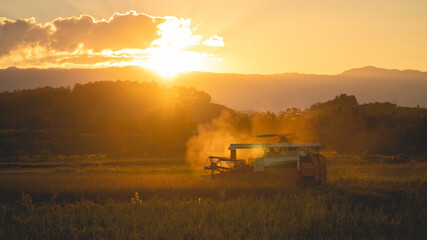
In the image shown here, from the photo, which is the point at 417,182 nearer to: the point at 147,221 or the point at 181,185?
the point at 181,185

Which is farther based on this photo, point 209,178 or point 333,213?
point 209,178

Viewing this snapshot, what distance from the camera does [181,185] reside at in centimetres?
1919

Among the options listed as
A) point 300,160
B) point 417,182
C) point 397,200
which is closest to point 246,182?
point 300,160

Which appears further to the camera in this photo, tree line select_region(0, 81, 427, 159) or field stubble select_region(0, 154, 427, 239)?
tree line select_region(0, 81, 427, 159)

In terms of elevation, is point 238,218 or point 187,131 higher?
point 187,131

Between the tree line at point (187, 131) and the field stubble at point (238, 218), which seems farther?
the tree line at point (187, 131)

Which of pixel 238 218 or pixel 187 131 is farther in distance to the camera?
pixel 187 131

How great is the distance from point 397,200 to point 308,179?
4.73 metres

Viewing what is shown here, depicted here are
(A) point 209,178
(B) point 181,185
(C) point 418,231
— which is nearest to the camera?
(C) point 418,231

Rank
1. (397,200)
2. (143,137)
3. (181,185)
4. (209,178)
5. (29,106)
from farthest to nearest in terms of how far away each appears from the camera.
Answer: (29,106) → (143,137) → (209,178) → (181,185) → (397,200)

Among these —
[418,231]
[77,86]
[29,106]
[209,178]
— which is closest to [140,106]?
[77,86]

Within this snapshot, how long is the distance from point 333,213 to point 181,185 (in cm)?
810

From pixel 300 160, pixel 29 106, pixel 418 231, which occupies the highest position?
pixel 29 106

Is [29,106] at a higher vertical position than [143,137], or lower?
higher
